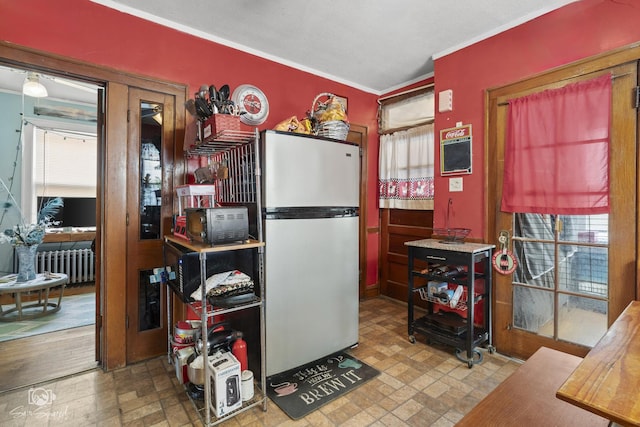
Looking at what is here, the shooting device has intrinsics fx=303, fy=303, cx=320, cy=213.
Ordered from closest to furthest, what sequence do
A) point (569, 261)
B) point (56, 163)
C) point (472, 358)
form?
point (569, 261) → point (472, 358) → point (56, 163)

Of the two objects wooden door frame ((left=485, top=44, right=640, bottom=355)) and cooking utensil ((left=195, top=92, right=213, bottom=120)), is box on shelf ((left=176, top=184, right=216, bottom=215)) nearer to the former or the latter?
cooking utensil ((left=195, top=92, right=213, bottom=120))

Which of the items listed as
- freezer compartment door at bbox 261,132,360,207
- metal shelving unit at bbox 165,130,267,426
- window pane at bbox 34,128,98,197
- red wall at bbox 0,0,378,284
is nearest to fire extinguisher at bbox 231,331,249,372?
metal shelving unit at bbox 165,130,267,426

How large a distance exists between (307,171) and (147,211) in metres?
1.40

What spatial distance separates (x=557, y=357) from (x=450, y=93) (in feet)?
7.75

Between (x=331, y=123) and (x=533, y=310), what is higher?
(x=331, y=123)

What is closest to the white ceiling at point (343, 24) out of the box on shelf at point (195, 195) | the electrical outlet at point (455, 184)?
the electrical outlet at point (455, 184)

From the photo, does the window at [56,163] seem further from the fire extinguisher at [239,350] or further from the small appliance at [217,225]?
the fire extinguisher at [239,350]

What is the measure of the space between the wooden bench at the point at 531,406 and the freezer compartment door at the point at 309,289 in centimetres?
129

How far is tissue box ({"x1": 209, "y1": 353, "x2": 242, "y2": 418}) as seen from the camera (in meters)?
1.71

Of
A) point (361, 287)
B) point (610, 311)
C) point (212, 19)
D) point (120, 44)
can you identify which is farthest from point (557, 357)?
point (120, 44)

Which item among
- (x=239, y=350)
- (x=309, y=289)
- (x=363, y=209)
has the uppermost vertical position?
(x=363, y=209)

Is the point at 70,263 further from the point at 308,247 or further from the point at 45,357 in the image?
the point at 308,247

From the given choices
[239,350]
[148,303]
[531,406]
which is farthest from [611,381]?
[148,303]

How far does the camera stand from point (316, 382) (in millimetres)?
2143
